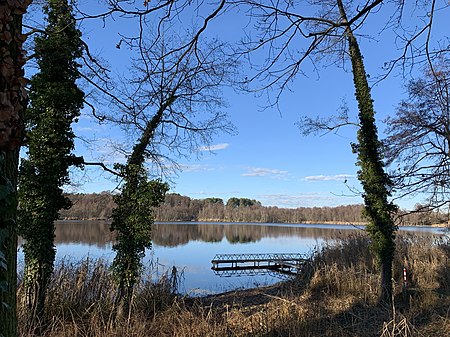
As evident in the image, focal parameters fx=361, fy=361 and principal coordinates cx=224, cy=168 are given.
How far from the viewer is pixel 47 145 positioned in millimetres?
6840

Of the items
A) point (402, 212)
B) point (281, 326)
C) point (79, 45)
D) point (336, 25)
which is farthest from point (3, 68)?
point (402, 212)

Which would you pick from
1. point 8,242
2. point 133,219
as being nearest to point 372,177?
point 133,219

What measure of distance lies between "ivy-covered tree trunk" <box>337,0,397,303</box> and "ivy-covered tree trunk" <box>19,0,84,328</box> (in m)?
6.20

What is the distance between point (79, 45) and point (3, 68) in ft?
21.1

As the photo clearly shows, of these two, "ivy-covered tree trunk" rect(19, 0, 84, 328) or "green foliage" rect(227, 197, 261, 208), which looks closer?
"ivy-covered tree trunk" rect(19, 0, 84, 328)

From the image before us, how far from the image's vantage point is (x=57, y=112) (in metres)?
6.97

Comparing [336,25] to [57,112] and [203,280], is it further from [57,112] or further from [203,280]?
[203,280]

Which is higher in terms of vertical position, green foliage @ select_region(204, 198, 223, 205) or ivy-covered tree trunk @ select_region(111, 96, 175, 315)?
green foliage @ select_region(204, 198, 223, 205)

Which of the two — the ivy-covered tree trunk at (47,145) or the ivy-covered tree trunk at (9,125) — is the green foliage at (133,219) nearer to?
the ivy-covered tree trunk at (47,145)

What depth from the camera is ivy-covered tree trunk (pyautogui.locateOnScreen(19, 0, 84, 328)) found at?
653 centimetres

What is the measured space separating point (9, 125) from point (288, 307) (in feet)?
16.2

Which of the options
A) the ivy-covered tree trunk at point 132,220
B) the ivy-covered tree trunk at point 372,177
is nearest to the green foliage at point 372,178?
the ivy-covered tree trunk at point 372,177

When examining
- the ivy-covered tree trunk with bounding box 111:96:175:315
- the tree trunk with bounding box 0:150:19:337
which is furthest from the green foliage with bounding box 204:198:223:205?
the tree trunk with bounding box 0:150:19:337

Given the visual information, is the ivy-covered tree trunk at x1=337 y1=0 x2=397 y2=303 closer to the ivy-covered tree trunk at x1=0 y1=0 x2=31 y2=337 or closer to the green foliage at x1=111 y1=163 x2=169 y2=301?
the green foliage at x1=111 y1=163 x2=169 y2=301
